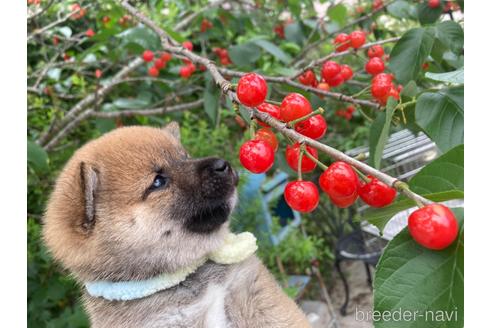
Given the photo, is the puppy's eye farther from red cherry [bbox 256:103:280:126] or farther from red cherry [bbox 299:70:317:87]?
red cherry [bbox 299:70:317:87]

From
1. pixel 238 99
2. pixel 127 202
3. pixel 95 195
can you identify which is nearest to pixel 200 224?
pixel 127 202

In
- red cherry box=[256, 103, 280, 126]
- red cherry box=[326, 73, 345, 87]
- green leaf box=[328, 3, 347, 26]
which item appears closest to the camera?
red cherry box=[256, 103, 280, 126]

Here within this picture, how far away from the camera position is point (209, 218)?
1418 millimetres

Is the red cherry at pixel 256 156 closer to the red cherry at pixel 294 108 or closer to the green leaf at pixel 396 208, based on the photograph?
the red cherry at pixel 294 108

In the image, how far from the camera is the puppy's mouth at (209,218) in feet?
4.59

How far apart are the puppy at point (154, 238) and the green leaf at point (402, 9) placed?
1393 mm

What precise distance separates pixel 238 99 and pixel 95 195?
0.67 meters

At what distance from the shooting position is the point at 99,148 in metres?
1.48

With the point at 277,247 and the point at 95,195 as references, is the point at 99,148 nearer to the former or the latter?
the point at 95,195

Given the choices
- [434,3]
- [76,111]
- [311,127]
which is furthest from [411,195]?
[76,111]

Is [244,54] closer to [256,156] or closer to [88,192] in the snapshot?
[88,192]

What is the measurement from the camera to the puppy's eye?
4.58ft

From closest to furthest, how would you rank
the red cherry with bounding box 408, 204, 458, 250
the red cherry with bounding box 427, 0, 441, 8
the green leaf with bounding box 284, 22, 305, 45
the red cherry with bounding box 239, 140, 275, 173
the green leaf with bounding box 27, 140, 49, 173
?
the red cherry with bounding box 408, 204, 458, 250
the red cherry with bounding box 239, 140, 275, 173
the green leaf with bounding box 27, 140, 49, 173
the red cherry with bounding box 427, 0, 441, 8
the green leaf with bounding box 284, 22, 305, 45

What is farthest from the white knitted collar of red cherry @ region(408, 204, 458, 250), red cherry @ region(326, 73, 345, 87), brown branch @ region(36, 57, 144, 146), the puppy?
brown branch @ region(36, 57, 144, 146)
